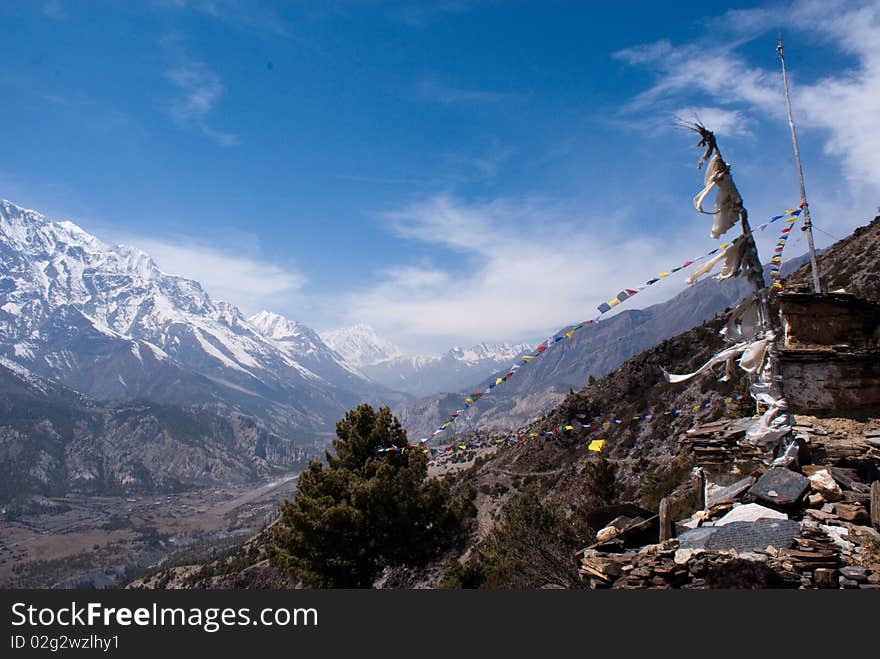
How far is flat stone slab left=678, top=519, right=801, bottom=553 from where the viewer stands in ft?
27.9

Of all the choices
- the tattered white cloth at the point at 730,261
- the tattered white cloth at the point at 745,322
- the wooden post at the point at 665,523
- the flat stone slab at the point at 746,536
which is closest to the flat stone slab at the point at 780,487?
the flat stone slab at the point at 746,536

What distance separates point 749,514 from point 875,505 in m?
1.77

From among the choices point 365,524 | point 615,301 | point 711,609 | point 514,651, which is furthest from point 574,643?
point 365,524

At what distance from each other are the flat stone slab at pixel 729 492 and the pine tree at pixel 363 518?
1067 centimetres

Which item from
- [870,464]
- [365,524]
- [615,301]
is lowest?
[365,524]

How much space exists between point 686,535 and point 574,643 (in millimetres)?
3443

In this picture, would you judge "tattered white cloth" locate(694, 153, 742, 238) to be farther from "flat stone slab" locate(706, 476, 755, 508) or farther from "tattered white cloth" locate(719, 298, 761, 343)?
"flat stone slab" locate(706, 476, 755, 508)

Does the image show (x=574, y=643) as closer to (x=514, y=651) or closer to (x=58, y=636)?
(x=514, y=651)

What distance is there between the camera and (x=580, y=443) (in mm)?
52094

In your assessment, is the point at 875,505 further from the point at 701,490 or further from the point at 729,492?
the point at 701,490

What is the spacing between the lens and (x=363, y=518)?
62.5ft

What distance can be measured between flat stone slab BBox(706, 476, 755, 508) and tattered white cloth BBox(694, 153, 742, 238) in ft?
16.7

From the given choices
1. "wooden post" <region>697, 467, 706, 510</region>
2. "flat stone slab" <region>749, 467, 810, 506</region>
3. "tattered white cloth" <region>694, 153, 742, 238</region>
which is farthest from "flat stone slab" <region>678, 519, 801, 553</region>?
"tattered white cloth" <region>694, 153, 742, 238</region>

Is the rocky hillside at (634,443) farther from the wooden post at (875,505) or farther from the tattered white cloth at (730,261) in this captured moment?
the tattered white cloth at (730,261)
